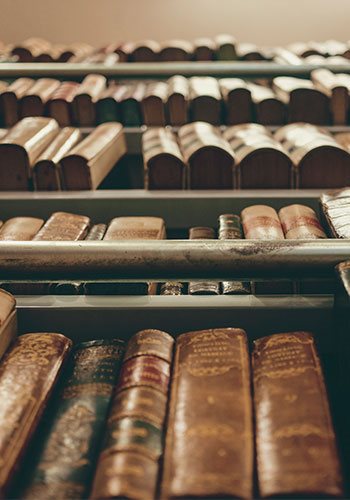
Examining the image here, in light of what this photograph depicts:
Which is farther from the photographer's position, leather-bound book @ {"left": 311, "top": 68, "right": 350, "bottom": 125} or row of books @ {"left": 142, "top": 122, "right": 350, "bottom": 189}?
leather-bound book @ {"left": 311, "top": 68, "right": 350, "bottom": 125}

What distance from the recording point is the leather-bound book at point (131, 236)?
58.4 inches

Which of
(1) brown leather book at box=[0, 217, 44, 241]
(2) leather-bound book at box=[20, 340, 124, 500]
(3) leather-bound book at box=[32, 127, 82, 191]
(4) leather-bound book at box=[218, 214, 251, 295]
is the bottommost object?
(2) leather-bound book at box=[20, 340, 124, 500]

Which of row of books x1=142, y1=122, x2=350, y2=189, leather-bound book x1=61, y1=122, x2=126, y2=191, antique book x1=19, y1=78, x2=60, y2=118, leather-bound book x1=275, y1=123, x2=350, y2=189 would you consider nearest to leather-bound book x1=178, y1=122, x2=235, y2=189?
row of books x1=142, y1=122, x2=350, y2=189

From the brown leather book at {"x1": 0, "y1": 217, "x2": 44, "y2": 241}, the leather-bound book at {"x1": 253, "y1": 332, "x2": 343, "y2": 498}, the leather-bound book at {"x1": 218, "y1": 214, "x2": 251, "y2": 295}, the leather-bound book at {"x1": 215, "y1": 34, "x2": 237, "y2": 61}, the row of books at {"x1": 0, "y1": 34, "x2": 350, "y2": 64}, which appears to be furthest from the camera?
the leather-bound book at {"x1": 215, "y1": 34, "x2": 237, "y2": 61}

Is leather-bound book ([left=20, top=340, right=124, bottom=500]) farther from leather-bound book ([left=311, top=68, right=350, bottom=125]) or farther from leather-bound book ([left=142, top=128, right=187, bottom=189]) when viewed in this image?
leather-bound book ([left=311, top=68, right=350, bottom=125])

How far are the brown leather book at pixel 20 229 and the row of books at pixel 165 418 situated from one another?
1.52 ft

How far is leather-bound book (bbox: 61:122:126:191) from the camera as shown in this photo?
2119 millimetres

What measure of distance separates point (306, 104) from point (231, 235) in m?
1.19

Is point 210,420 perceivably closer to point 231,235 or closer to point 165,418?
point 165,418

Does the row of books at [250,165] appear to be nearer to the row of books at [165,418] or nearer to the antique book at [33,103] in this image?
the antique book at [33,103]

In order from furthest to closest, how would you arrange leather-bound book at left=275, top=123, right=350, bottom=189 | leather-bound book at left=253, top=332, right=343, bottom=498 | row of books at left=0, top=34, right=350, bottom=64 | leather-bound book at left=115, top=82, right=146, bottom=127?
row of books at left=0, top=34, right=350, bottom=64
leather-bound book at left=115, top=82, right=146, bottom=127
leather-bound book at left=275, top=123, right=350, bottom=189
leather-bound book at left=253, top=332, right=343, bottom=498

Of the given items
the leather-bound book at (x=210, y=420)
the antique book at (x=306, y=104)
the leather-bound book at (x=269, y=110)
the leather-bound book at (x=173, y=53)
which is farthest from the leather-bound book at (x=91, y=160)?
the leather-bound book at (x=173, y=53)

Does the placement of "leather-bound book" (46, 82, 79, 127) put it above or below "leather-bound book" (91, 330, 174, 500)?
above

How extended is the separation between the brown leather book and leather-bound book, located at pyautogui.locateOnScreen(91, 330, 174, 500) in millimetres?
626
